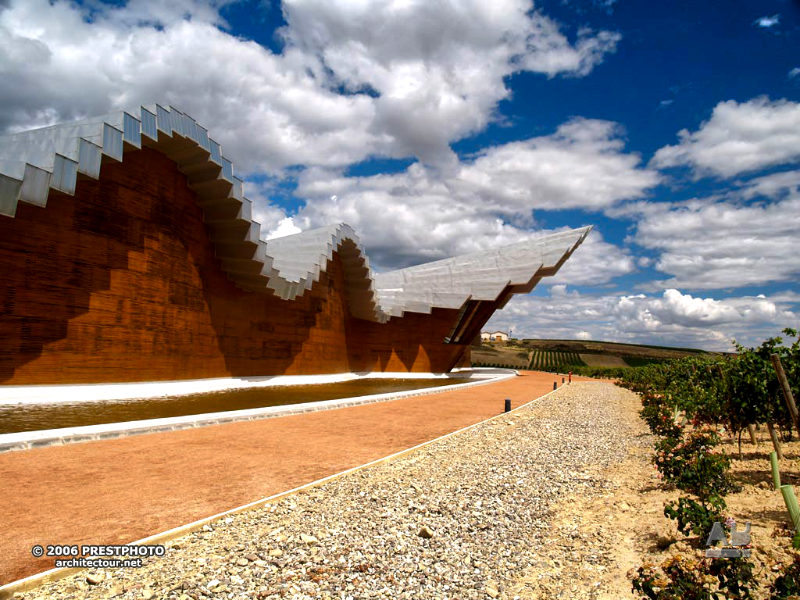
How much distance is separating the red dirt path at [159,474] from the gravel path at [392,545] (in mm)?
704

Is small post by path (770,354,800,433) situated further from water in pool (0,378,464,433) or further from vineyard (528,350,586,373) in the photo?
vineyard (528,350,586,373)

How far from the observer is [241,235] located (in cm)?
1992

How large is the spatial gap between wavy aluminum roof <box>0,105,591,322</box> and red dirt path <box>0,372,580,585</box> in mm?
7767

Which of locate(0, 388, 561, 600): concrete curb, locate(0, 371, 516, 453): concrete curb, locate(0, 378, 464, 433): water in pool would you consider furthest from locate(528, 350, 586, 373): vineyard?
locate(0, 388, 561, 600): concrete curb

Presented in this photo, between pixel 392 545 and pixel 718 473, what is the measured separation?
5130 millimetres

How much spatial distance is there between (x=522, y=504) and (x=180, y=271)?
53.2 ft

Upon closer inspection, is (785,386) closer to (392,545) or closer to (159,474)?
(392,545)

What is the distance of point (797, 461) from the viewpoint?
31.4 feet

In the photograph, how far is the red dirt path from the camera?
5191 mm

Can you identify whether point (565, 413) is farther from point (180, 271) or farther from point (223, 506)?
point (180, 271)

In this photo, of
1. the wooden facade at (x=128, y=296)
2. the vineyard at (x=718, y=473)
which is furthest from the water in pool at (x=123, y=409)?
the vineyard at (x=718, y=473)

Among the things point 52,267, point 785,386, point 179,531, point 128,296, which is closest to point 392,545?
point 179,531

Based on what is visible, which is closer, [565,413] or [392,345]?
[565,413]

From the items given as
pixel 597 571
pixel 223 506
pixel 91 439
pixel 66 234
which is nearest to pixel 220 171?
pixel 66 234
